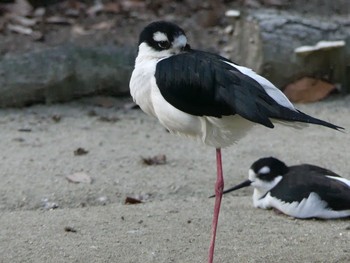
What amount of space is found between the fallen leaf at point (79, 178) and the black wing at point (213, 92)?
78.6 inches

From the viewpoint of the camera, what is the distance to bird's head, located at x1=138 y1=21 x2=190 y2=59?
4230mm

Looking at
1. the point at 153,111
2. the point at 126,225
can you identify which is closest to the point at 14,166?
the point at 126,225

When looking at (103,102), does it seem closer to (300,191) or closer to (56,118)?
(56,118)

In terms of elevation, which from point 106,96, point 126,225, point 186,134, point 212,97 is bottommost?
point 106,96

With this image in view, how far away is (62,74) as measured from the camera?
7816mm

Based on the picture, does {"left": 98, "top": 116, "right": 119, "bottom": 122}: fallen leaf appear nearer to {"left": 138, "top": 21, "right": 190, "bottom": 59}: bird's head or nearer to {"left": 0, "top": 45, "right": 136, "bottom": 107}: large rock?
{"left": 0, "top": 45, "right": 136, "bottom": 107}: large rock

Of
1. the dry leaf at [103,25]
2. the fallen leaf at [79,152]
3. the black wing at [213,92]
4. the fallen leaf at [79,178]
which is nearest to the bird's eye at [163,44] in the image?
the black wing at [213,92]

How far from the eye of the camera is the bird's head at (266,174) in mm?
5605

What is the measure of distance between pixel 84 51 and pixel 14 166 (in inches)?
77.5

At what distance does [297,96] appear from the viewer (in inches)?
311

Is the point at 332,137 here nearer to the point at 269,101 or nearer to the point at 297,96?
the point at 297,96

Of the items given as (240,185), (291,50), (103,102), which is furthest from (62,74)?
(240,185)

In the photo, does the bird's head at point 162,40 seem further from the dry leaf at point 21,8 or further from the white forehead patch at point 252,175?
the dry leaf at point 21,8

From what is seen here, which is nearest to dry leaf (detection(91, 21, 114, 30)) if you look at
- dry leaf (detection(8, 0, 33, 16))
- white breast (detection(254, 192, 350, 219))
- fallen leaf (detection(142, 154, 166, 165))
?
dry leaf (detection(8, 0, 33, 16))
